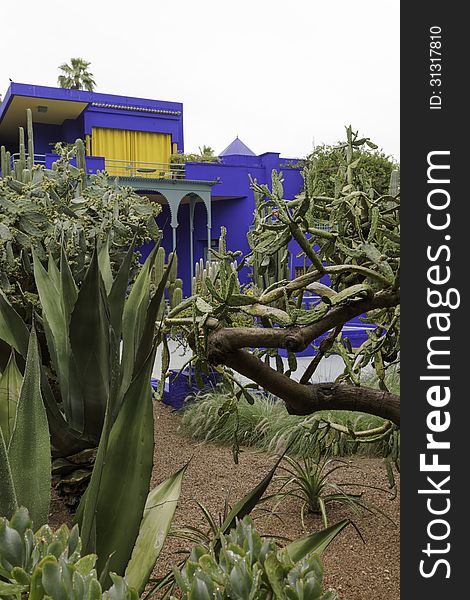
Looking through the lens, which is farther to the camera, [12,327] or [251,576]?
[12,327]

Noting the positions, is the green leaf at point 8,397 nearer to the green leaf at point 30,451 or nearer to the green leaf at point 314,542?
the green leaf at point 30,451

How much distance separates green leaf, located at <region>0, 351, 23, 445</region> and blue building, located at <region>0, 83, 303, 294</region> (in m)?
16.1

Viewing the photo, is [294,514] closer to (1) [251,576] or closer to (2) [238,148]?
(1) [251,576]

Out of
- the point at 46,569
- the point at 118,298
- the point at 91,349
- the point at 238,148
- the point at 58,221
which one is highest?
the point at 238,148

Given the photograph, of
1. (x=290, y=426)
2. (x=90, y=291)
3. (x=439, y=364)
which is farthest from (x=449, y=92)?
(x=290, y=426)

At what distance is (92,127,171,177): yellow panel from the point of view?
20875 millimetres

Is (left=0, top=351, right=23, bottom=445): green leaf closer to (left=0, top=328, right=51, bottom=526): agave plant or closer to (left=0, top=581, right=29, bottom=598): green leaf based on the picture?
(left=0, top=328, right=51, bottom=526): agave plant

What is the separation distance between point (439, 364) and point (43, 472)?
0.78m

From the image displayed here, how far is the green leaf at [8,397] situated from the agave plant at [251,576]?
0.92 metres

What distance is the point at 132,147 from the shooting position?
70.1ft

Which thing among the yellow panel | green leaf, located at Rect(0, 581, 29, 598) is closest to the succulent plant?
green leaf, located at Rect(0, 581, 29, 598)

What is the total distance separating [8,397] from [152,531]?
19.1 inches

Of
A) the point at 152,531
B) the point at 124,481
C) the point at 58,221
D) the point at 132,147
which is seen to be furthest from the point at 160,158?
the point at 124,481

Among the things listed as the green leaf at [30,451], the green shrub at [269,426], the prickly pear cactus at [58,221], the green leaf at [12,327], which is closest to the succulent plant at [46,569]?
the green leaf at [30,451]
